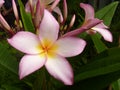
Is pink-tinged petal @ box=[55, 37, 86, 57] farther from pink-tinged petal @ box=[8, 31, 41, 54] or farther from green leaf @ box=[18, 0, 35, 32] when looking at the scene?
green leaf @ box=[18, 0, 35, 32]

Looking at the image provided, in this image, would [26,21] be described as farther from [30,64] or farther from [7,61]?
[30,64]

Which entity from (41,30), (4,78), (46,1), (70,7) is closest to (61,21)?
(46,1)

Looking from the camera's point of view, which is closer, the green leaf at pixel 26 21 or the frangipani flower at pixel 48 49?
the frangipani flower at pixel 48 49

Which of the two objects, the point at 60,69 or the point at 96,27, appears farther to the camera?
the point at 96,27

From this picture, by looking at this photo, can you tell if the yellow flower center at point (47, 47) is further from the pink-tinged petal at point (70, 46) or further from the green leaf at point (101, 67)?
the green leaf at point (101, 67)

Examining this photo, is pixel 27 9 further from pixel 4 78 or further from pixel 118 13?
pixel 118 13

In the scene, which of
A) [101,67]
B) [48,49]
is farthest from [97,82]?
[48,49]

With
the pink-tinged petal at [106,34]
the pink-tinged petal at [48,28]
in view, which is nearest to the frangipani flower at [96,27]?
the pink-tinged petal at [106,34]
